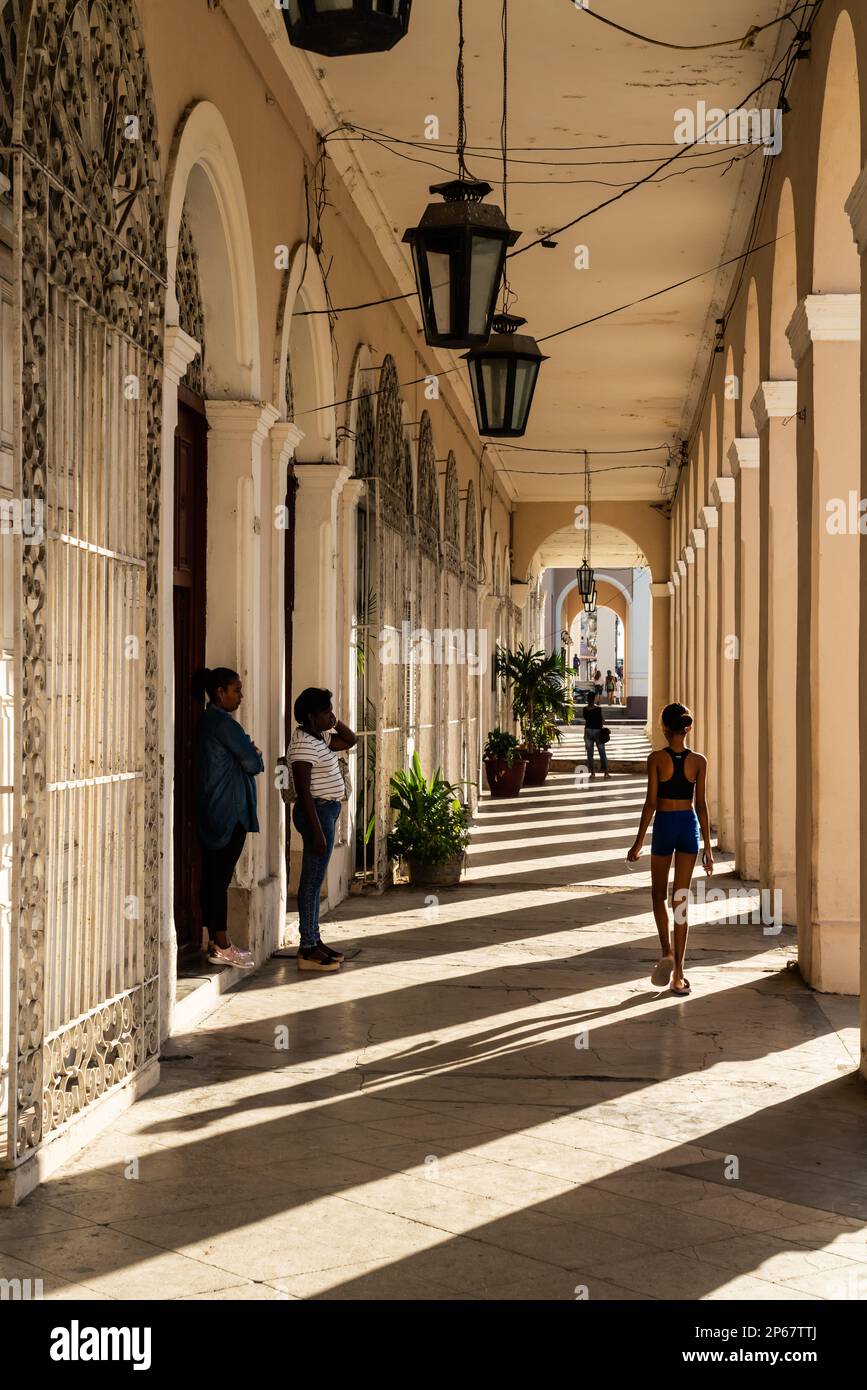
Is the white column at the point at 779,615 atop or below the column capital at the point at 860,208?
below

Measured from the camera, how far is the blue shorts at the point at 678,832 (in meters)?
7.98

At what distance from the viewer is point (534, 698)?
25.9 meters

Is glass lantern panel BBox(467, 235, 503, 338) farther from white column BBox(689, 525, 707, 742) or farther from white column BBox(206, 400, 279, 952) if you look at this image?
white column BBox(689, 525, 707, 742)

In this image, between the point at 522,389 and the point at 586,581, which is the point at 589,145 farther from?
the point at 586,581

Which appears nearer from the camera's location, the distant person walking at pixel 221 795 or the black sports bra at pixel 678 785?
the distant person walking at pixel 221 795

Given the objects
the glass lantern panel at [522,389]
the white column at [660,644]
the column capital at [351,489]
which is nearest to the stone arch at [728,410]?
the column capital at [351,489]

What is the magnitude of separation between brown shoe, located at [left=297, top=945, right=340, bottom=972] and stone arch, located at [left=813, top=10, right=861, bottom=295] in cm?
455

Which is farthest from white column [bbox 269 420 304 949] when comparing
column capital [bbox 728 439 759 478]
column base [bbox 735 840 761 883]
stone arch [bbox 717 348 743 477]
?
stone arch [bbox 717 348 743 477]

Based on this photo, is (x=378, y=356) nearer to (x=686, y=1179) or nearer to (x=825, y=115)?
(x=825, y=115)

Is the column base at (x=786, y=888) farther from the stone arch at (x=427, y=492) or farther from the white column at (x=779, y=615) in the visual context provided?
the stone arch at (x=427, y=492)

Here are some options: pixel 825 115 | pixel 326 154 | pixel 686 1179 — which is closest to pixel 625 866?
pixel 326 154

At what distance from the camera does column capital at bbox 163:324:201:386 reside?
640cm

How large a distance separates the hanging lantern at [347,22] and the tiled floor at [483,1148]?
3265 mm
